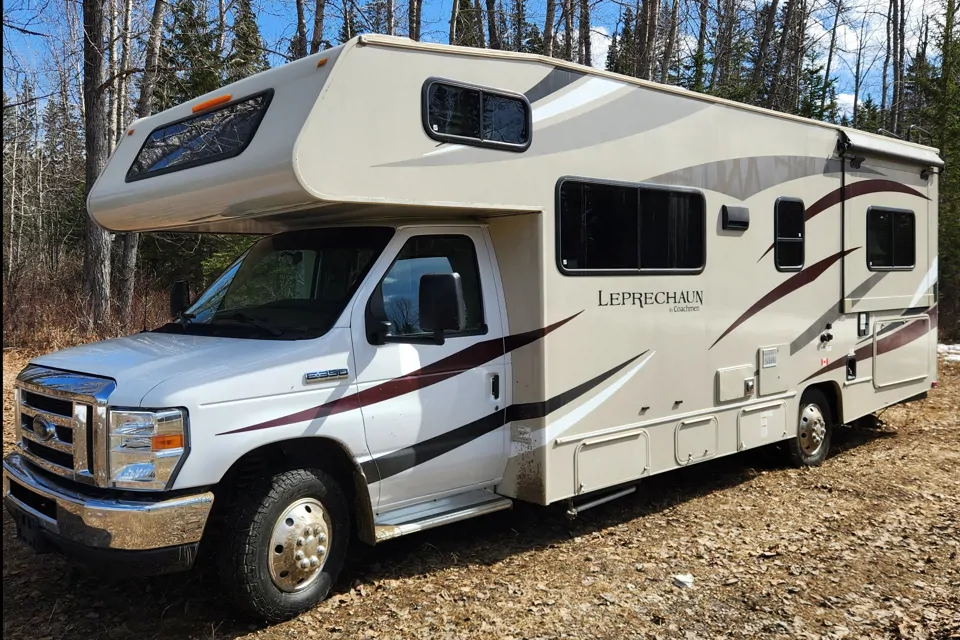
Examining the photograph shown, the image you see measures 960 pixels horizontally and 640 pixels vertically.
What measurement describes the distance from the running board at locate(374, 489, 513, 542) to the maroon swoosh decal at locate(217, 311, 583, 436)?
764 mm

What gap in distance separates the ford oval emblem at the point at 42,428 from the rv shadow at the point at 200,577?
745mm

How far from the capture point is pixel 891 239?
8281 millimetres

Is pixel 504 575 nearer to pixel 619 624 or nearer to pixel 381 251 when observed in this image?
pixel 619 624

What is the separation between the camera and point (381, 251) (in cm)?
474

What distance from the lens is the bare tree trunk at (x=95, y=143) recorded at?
42.5ft

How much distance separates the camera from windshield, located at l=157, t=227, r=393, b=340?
15.1 ft

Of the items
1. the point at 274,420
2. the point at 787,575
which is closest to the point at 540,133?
the point at 274,420

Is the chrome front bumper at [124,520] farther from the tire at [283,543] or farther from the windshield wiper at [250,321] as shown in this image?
the windshield wiper at [250,321]

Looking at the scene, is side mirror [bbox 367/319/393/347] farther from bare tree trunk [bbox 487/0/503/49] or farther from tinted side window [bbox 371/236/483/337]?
bare tree trunk [bbox 487/0/503/49]

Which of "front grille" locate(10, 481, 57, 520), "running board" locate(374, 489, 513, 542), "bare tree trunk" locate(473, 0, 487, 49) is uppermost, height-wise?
"bare tree trunk" locate(473, 0, 487, 49)

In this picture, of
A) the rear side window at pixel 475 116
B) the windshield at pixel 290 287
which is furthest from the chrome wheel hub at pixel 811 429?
the windshield at pixel 290 287

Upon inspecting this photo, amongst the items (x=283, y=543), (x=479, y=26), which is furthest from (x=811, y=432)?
(x=479, y=26)

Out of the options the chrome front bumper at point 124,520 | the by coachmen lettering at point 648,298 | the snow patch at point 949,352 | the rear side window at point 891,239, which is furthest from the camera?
the snow patch at point 949,352

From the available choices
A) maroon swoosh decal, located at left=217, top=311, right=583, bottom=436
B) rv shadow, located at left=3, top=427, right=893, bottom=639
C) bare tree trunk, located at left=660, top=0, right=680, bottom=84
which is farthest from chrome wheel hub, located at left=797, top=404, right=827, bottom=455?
bare tree trunk, located at left=660, top=0, right=680, bottom=84
